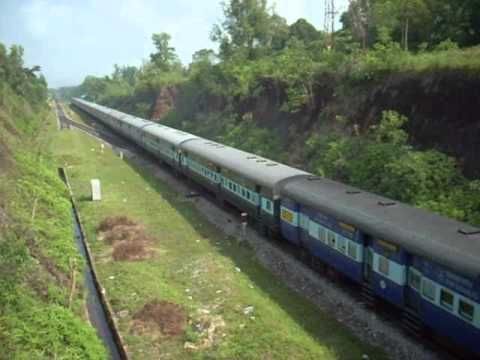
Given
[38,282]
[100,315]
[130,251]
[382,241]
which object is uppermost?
[382,241]

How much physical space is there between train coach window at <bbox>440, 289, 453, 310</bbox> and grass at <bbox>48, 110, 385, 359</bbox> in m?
2.44

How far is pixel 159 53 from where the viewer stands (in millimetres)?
107188

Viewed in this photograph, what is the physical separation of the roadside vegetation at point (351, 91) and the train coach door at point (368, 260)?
553cm

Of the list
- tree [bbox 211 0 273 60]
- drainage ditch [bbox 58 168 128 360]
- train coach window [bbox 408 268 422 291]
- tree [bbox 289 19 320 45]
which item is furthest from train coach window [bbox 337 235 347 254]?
tree [bbox 289 19 320 45]

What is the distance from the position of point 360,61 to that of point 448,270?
2232cm

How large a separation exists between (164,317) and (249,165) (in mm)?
10295

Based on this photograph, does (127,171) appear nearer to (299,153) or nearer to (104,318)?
(299,153)

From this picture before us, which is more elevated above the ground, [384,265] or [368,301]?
[384,265]

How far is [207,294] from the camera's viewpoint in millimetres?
16156

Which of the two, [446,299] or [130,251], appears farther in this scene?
[130,251]

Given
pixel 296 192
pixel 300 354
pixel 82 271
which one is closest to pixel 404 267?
pixel 300 354

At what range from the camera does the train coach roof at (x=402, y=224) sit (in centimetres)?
1089

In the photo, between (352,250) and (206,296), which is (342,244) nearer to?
(352,250)

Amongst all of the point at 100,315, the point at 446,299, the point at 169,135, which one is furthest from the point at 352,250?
the point at 169,135
